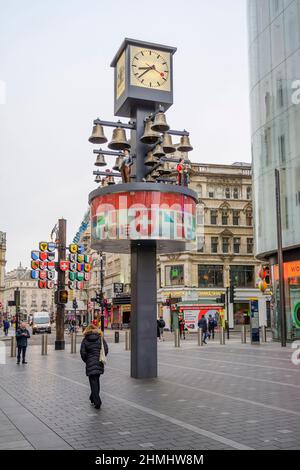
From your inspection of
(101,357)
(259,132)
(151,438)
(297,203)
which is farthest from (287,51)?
(151,438)

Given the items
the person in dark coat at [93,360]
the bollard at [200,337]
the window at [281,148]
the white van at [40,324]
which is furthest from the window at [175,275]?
the person in dark coat at [93,360]

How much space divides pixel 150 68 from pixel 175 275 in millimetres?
47642

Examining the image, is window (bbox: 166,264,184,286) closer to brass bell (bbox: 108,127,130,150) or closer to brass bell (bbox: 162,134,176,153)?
brass bell (bbox: 108,127,130,150)

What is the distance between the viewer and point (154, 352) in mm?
15539

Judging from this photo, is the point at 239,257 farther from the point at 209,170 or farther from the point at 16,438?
the point at 16,438

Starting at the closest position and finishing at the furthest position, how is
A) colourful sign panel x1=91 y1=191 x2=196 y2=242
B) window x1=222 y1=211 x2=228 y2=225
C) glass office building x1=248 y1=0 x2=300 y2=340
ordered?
colourful sign panel x1=91 y1=191 x2=196 y2=242 → glass office building x1=248 y1=0 x2=300 y2=340 → window x1=222 y1=211 x2=228 y2=225

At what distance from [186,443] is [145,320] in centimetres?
807

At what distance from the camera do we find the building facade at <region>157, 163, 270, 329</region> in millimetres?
62344

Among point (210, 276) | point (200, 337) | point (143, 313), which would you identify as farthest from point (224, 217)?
point (143, 313)

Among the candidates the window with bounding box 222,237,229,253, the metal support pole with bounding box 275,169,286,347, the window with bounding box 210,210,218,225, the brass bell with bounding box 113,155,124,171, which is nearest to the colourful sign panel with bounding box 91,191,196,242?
the brass bell with bounding box 113,155,124,171

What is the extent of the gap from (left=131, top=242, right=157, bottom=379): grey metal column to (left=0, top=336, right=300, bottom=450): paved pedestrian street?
1.90 ft

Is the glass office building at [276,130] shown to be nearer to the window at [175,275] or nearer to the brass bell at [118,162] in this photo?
the brass bell at [118,162]

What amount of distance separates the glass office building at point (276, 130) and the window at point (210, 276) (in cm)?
2920

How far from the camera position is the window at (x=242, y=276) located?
64562mm
